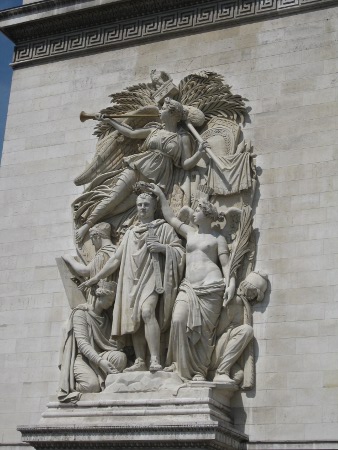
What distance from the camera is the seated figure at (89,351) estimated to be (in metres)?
11.7

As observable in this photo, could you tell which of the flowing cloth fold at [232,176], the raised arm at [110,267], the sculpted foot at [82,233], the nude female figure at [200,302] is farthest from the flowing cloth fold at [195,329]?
the sculpted foot at [82,233]

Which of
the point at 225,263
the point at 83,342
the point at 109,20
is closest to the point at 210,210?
the point at 225,263

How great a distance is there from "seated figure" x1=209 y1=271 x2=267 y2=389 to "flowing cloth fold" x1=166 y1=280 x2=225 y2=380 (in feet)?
0.35

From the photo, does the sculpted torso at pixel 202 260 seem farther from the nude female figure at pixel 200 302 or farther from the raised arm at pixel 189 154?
the raised arm at pixel 189 154

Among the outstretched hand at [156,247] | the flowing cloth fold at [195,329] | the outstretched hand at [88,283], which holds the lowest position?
the flowing cloth fold at [195,329]

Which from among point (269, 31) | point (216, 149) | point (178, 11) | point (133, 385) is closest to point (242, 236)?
point (216, 149)

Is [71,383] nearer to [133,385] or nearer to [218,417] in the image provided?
[133,385]

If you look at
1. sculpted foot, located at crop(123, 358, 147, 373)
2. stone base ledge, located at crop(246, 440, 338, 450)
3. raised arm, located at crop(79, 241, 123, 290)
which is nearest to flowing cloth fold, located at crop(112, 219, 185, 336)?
raised arm, located at crop(79, 241, 123, 290)

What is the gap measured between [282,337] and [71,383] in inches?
107

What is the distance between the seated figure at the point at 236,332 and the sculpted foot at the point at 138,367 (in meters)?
0.87

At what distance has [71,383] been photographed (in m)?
11.7

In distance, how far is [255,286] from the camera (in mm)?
11367

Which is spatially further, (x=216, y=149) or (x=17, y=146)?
(x=17, y=146)

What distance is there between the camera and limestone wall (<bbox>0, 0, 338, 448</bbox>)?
1102cm
